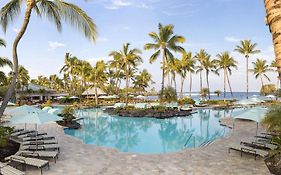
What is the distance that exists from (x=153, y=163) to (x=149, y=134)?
→ 31.6ft

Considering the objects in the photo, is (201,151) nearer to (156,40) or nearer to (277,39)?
(277,39)

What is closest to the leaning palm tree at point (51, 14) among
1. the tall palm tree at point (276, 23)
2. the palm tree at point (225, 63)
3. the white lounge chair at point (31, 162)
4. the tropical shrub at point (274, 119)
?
the white lounge chair at point (31, 162)

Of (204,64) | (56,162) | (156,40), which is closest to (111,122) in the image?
(156,40)

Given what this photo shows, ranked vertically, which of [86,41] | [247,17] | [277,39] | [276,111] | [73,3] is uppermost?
[247,17]

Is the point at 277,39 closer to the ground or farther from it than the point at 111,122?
farther from it

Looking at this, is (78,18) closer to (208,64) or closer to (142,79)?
(208,64)

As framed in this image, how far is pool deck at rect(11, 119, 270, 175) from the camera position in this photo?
882 cm

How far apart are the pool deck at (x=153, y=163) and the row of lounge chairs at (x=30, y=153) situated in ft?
1.10

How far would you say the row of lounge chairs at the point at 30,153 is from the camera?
8.05m

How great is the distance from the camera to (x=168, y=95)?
30.6 metres

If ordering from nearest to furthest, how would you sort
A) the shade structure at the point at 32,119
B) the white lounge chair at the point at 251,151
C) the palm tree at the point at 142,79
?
the white lounge chair at the point at 251,151
the shade structure at the point at 32,119
the palm tree at the point at 142,79

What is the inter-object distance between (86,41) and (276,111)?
798cm

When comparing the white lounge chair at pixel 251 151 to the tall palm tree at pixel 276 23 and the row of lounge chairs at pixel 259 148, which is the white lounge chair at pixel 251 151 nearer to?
the row of lounge chairs at pixel 259 148

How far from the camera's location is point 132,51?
1489 inches
